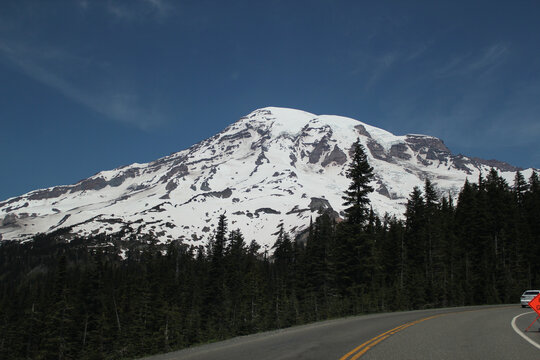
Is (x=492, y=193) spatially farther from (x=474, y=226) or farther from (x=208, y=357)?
(x=208, y=357)

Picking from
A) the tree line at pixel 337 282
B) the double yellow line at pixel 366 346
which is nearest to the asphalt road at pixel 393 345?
the double yellow line at pixel 366 346

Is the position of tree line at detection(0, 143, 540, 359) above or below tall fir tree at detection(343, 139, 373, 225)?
below

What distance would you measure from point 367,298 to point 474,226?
33.7 m

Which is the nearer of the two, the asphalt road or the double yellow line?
the double yellow line

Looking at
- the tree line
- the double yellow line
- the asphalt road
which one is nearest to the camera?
the double yellow line

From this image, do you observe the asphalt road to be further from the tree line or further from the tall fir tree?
the tall fir tree

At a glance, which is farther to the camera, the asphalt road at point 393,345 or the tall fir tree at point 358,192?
the tall fir tree at point 358,192

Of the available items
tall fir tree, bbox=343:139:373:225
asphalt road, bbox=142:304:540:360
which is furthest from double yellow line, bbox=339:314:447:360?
tall fir tree, bbox=343:139:373:225

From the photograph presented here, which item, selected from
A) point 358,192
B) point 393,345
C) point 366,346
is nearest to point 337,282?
point 358,192

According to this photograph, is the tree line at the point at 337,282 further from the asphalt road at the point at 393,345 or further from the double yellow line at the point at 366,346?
the double yellow line at the point at 366,346

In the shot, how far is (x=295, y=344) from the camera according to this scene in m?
11.8

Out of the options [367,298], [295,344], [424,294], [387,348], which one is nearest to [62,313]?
[367,298]

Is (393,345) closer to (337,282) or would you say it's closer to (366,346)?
(366,346)

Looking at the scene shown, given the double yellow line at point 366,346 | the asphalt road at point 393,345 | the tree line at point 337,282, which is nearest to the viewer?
the double yellow line at point 366,346
